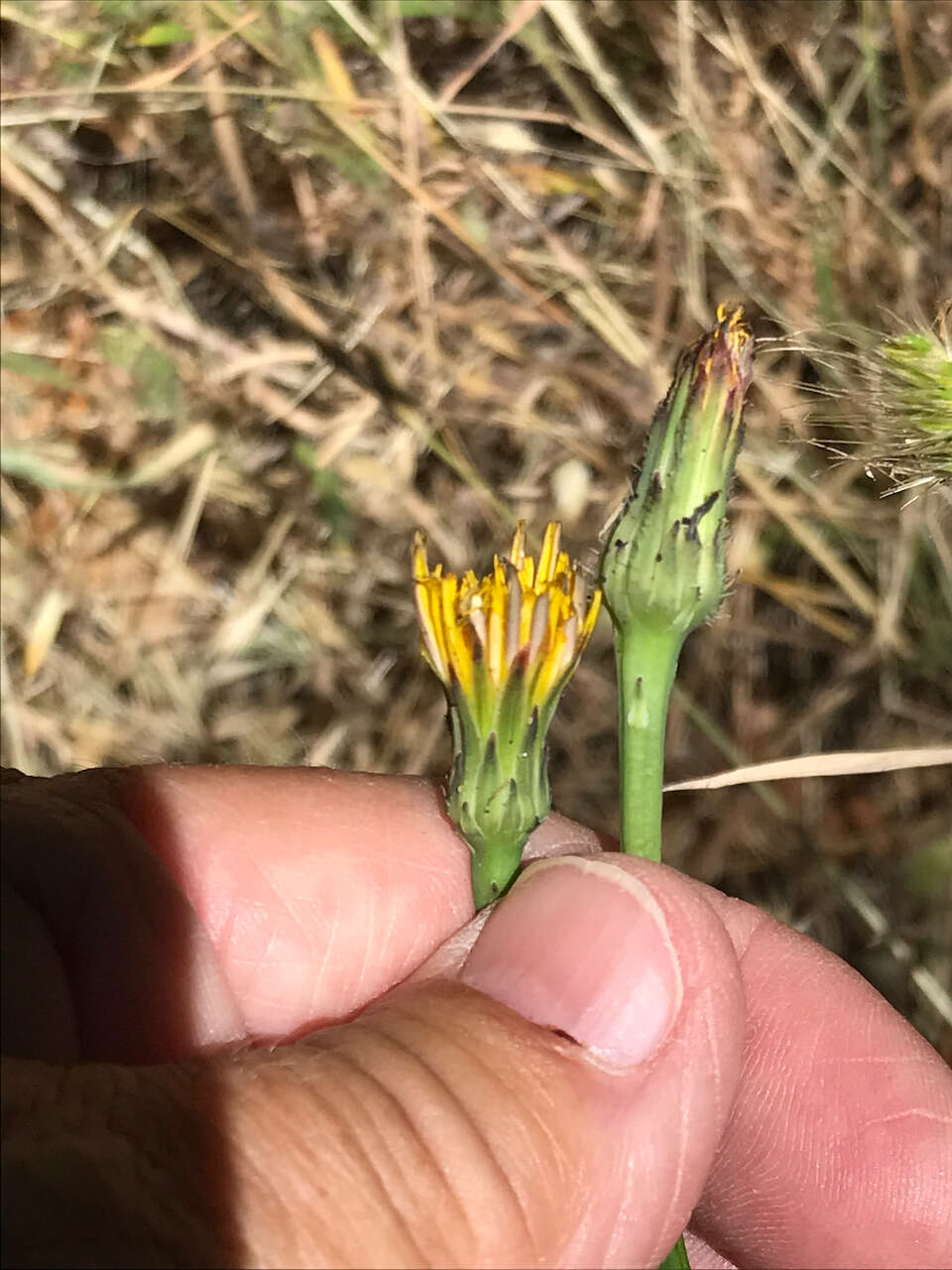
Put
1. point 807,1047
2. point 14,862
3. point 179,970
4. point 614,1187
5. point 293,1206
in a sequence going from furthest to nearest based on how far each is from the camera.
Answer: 1. point 807,1047
2. point 179,970
3. point 14,862
4. point 614,1187
5. point 293,1206

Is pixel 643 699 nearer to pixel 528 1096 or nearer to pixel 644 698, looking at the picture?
pixel 644 698

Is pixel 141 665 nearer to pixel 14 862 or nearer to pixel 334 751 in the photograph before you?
pixel 334 751

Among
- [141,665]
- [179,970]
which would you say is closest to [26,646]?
[141,665]

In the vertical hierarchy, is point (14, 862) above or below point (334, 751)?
above

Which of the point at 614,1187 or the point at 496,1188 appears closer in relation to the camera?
the point at 496,1188

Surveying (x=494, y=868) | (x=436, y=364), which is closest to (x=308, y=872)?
(x=494, y=868)
